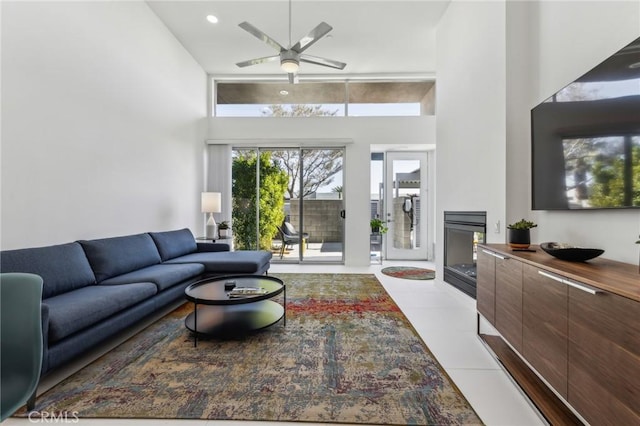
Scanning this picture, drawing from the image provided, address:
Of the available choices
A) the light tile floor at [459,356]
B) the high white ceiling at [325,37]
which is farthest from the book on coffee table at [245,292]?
the high white ceiling at [325,37]

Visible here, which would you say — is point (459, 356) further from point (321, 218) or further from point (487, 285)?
point (321, 218)

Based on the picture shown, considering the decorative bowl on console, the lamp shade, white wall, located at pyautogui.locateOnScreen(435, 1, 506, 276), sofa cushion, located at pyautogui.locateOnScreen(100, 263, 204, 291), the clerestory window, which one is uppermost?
the clerestory window

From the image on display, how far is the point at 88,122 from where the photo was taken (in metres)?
2.78

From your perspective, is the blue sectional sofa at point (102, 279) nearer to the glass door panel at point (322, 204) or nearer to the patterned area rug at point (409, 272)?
the glass door panel at point (322, 204)

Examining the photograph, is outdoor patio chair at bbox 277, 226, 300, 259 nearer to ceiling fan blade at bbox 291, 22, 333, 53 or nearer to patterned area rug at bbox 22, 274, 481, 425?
patterned area rug at bbox 22, 274, 481, 425

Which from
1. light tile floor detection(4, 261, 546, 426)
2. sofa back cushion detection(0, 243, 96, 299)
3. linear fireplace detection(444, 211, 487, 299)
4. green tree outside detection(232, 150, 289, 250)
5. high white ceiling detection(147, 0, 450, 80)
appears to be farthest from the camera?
green tree outside detection(232, 150, 289, 250)

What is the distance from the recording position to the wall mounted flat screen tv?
1.50 m

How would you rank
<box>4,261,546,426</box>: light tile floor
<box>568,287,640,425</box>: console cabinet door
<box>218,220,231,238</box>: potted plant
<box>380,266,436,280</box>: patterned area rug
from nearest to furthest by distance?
<box>568,287,640,425</box>: console cabinet door
<box>4,261,546,426</box>: light tile floor
<box>380,266,436,280</box>: patterned area rug
<box>218,220,231,238</box>: potted plant

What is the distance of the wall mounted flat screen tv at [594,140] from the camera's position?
1495 millimetres

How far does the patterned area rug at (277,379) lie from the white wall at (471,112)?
1.59 meters

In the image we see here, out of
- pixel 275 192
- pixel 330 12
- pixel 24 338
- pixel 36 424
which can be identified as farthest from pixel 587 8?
pixel 275 192

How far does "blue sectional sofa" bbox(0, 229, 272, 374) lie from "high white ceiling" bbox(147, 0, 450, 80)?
3.16m

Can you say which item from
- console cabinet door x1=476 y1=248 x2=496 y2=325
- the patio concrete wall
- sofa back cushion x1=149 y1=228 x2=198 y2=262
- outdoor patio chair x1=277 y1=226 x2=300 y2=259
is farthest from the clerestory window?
console cabinet door x1=476 y1=248 x2=496 y2=325

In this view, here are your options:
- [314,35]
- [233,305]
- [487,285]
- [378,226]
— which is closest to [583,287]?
[487,285]
